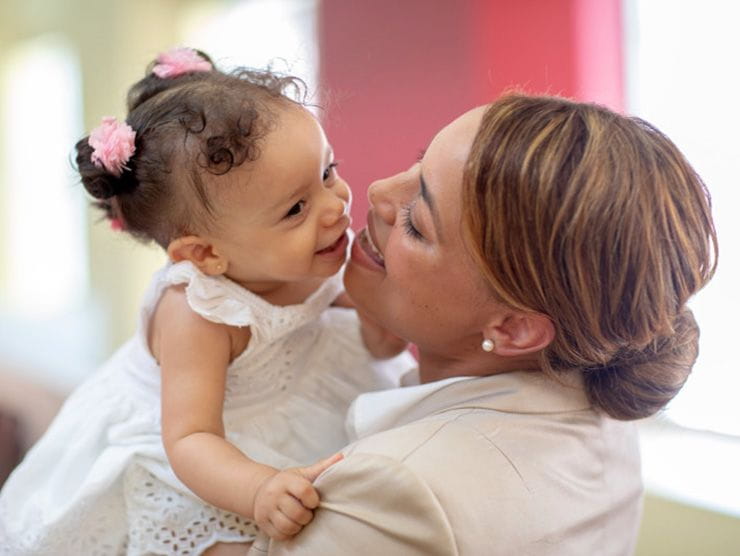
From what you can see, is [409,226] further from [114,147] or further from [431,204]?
[114,147]

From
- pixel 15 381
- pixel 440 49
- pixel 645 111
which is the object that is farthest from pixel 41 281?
pixel 645 111

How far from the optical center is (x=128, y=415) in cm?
161

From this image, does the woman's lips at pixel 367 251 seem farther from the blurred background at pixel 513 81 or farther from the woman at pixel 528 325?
the blurred background at pixel 513 81

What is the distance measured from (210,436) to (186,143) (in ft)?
1.48

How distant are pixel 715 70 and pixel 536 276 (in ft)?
4.05

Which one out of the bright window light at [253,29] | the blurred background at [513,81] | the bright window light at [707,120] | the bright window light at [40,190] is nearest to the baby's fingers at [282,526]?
the blurred background at [513,81]

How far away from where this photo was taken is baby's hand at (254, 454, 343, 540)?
1208 mm

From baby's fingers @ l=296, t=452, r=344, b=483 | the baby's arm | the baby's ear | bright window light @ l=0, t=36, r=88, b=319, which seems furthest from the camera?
bright window light @ l=0, t=36, r=88, b=319

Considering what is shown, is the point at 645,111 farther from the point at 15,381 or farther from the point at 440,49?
the point at 15,381

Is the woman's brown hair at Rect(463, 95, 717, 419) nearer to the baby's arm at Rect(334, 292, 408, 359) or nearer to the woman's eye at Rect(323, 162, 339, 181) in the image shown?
the woman's eye at Rect(323, 162, 339, 181)

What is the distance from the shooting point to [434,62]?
2531 mm

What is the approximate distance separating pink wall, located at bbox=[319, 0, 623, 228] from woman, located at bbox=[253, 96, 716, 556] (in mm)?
768

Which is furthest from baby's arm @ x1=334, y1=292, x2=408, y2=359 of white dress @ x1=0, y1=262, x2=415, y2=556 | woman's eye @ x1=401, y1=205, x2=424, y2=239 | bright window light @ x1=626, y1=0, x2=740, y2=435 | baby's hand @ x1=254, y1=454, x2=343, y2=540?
bright window light @ x1=626, y1=0, x2=740, y2=435

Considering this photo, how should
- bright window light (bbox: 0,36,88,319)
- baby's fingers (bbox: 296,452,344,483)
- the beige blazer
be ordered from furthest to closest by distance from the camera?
bright window light (bbox: 0,36,88,319)
baby's fingers (bbox: 296,452,344,483)
the beige blazer
